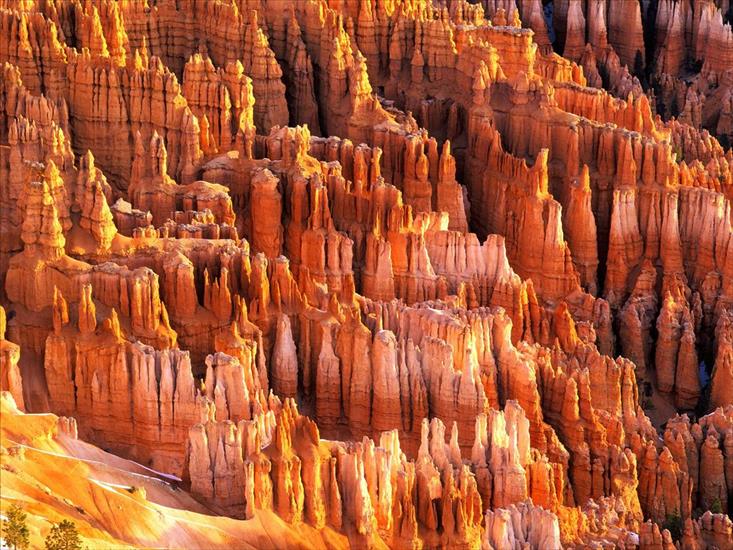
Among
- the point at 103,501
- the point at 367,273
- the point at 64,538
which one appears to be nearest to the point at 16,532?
the point at 64,538

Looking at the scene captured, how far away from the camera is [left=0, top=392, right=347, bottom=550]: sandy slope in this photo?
35938 millimetres

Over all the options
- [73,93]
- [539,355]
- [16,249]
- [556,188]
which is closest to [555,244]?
[556,188]

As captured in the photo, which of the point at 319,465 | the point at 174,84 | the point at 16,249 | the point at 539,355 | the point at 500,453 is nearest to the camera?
the point at 319,465

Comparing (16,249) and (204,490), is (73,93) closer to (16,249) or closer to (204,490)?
(16,249)

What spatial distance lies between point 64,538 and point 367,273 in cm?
1832

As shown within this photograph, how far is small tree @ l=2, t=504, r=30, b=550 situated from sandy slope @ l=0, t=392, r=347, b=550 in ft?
3.24

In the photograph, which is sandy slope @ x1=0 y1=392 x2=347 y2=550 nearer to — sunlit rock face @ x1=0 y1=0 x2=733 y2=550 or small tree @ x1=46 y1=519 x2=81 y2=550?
sunlit rock face @ x1=0 y1=0 x2=733 y2=550

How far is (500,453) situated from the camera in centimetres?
4297

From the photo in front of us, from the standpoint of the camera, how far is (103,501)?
1468 inches

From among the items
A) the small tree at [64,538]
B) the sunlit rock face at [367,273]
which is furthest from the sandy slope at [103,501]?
the small tree at [64,538]

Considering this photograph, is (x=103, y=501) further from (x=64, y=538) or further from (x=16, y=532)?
(x=16, y=532)

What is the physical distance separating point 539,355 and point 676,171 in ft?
34.8

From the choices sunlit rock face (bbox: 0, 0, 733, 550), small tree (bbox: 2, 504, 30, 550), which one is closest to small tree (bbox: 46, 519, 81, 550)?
small tree (bbox: 2, 504, 30, 550)

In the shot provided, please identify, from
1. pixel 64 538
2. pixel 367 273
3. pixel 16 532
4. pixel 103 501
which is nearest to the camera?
pixel 16 532
